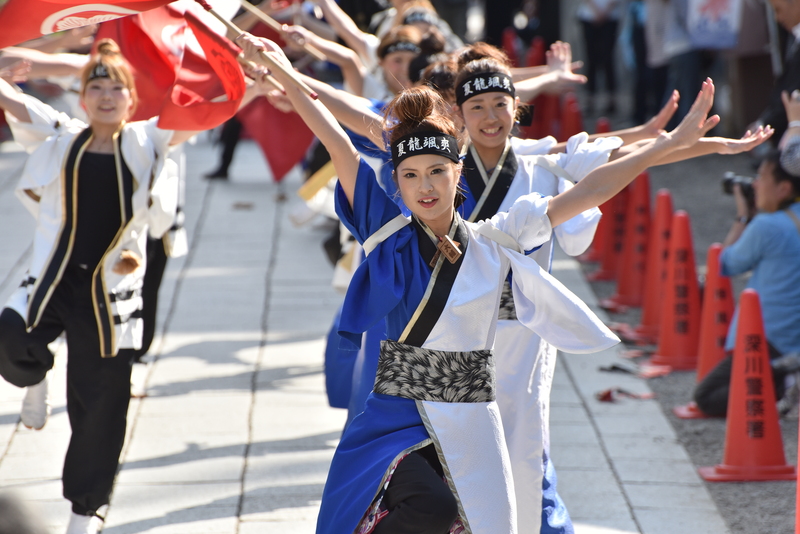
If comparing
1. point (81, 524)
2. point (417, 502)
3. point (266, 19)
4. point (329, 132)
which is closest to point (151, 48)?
point (266, 19)

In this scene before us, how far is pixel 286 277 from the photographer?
27.3 feet

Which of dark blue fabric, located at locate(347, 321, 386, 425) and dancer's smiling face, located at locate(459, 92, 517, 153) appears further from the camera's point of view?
dark blue fabric, located at locate(347, 321, 386, 425)

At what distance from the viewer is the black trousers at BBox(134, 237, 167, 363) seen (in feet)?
17.7

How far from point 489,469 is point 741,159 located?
8.87 meters

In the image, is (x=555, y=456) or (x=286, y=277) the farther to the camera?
(x=286, y=277)

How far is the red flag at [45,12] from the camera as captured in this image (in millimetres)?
3566

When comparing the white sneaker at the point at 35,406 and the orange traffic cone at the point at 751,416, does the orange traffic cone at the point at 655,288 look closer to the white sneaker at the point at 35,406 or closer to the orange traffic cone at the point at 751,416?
the orange traffic cone at the point at 751,416

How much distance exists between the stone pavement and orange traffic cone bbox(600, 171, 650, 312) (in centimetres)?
28

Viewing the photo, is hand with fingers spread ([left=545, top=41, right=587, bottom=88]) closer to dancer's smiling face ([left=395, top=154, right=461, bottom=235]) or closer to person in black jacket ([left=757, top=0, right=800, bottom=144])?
dancer's smiling face ([left=395, top=154, right=461, bottom=235])

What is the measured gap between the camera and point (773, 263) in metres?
5.55

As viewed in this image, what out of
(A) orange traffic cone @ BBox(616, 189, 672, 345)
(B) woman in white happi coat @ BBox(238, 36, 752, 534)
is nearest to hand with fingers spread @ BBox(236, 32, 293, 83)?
→ (B) woman in white happi coat @ BBox(238, 36, 752, 534)

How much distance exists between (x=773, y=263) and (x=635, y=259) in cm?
206

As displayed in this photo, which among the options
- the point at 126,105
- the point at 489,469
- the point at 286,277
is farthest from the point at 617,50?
the point at 489,469

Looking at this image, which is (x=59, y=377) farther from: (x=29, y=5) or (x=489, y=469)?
(x=489, y=469)
